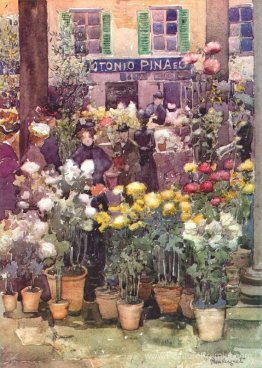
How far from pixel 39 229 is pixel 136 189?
681 mm

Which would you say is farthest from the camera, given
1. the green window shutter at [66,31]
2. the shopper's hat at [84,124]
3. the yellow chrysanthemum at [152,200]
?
the shopper's hat at [84,124]

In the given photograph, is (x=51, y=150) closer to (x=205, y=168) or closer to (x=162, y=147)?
(x=162, y=147)

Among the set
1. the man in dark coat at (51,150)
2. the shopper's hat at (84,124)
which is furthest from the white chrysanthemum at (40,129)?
the shopper's hat at (84,124)

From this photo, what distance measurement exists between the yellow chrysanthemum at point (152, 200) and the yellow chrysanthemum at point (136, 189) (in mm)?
48

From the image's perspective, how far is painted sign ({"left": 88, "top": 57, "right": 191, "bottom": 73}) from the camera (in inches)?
247

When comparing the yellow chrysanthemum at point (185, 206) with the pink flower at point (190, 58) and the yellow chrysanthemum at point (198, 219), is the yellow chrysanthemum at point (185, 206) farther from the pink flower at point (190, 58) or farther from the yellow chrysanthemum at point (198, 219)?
the pink flower at point (190, 58)

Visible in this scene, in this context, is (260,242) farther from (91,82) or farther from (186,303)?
(91,82)

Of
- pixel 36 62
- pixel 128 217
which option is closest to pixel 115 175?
pixel 128 217

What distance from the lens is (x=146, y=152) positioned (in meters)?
6.38

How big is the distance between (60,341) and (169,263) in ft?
2.86

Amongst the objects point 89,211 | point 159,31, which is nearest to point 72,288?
point 89,211

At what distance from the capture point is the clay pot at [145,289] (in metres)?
6.37

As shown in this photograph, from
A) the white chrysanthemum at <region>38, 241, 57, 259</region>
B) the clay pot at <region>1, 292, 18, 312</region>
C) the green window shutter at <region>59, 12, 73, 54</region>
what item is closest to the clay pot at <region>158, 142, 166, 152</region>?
the green window shutter at <region>59, 12, 73, 54</region>

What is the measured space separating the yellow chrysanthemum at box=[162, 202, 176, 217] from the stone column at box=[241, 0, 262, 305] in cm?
53
